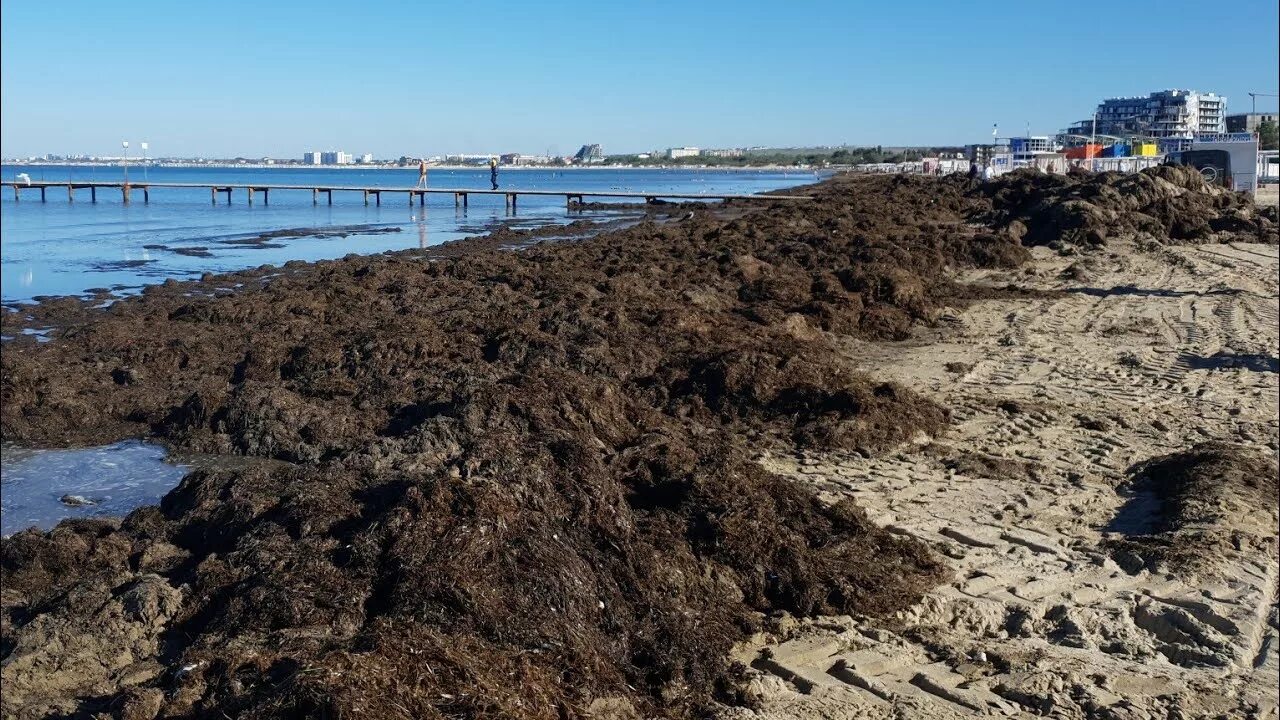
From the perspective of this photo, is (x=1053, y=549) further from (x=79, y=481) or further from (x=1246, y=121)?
(x=1246, y=121)

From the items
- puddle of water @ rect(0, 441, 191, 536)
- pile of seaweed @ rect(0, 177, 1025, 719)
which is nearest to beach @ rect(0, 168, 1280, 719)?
pile of seaweed @ rect(0, 177, 1025, 719)

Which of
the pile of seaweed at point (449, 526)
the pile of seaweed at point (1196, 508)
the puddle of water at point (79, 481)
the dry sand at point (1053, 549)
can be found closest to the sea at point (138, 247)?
the puddle of water at point (79, 481)

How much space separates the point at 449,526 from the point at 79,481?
5.13m

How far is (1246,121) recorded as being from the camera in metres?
94.8

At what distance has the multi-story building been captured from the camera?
91.2 metres

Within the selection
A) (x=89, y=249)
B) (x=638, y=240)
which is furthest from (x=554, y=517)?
Result: (x=89, y=249)

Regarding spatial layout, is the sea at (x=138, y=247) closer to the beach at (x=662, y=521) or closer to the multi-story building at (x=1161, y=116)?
the beach at (x=662, y=521)

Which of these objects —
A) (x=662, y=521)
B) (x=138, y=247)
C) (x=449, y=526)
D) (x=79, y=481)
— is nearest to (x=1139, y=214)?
(x=662, y=521)

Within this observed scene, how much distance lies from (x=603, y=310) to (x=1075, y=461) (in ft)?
21.6

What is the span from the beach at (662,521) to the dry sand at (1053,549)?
0.08ft

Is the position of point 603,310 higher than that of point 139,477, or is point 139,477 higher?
point 603,310

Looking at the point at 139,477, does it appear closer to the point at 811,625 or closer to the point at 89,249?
the point at 811,625

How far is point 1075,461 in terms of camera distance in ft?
26.3

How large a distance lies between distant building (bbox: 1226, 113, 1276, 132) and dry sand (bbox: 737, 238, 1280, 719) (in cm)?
8675
